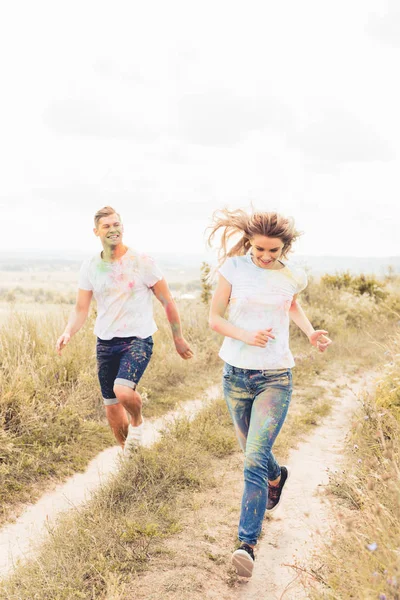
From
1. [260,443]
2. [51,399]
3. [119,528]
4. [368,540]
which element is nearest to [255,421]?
[260,443]

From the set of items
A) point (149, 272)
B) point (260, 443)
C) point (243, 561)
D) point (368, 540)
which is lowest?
point (243, 561)

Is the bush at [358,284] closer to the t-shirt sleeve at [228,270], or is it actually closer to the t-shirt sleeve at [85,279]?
the t-shirt sleeve at [85,279]

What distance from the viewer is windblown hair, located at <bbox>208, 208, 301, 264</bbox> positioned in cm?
338

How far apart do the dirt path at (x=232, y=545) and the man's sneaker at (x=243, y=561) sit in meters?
0.12

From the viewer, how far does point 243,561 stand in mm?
3105

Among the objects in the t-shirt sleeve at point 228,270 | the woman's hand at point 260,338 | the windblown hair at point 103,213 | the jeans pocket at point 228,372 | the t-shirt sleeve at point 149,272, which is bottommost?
the jeans pocket at point 228,372

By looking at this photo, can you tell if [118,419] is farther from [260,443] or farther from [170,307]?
[260,443]

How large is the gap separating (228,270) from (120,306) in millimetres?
1225

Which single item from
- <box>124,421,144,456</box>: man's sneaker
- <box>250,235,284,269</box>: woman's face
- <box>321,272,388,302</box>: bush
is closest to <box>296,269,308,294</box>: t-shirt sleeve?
<box>250,235,284,269</box>: woman's face

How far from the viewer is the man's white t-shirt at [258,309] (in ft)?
11.0

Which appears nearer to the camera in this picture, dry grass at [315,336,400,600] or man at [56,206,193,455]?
dry grass at [315,336,400,600]

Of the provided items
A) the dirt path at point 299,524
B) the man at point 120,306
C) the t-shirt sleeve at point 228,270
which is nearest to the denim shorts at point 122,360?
the man at point 120,306

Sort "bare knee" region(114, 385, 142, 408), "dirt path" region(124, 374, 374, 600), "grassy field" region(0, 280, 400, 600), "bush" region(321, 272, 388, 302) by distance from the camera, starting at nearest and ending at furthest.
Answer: "grassy field" region(0, 280, 400, 600) → "dirt path" region(124, 374, 374, 600) → "bare knee" region(114, 385, 142, 408) → "bush" region(321, 272, 388, 302)

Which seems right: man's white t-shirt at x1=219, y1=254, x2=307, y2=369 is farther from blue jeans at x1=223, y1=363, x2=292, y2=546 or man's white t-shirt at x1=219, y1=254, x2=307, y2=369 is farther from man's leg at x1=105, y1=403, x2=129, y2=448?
man's leg at x1=105, y1=403, x2=129, y2=448
